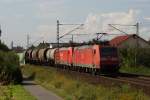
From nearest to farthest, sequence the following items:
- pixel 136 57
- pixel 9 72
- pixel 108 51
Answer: pixel 9 72
pixel 108 51
pixel 136 57

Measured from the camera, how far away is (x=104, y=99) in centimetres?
1958

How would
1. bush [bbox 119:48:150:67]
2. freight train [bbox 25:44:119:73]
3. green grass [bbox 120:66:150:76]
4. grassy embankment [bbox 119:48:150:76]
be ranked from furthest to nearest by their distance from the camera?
bush [bbox 119:48:150:67]
grassy embankment [bbox 119:48:150:76]
green grass [bbox 120:66:150:76]
freight train [bbox 25:44:119:73]

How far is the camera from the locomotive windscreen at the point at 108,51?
1829 inches

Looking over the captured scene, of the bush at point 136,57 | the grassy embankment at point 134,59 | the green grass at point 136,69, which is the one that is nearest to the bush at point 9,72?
the green grass at point 136,69

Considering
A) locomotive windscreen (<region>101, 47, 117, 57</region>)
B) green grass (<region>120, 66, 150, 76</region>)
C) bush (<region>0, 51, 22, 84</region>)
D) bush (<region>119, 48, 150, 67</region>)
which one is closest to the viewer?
bush (<region>0, 51, 22, 84</region>)

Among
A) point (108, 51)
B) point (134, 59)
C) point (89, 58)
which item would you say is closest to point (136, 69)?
point (134, 59)

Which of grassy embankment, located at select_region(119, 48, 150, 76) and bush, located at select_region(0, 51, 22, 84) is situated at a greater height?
grassy embankment, located at select_region(119, 48, 150, 76)

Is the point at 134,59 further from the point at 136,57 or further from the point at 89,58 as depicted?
the point at 89,58

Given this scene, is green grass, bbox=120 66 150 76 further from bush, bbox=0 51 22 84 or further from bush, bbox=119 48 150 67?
bush, bbox=0 51 22 84

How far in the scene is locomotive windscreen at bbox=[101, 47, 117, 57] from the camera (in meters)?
46.5

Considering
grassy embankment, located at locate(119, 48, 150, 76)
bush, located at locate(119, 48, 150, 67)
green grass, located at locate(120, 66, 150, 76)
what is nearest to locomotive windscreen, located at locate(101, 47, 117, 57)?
green grass, located at locate(120, 66, 150, 76)

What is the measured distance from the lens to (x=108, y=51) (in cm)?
4694

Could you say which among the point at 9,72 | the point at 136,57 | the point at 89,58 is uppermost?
the point at 136,57

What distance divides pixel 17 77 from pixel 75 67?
22416 millimetres
